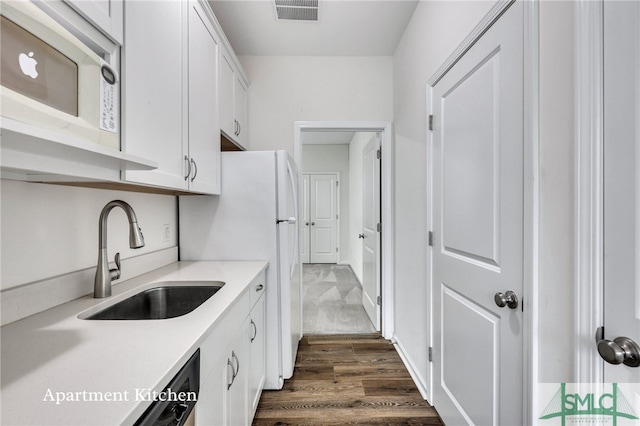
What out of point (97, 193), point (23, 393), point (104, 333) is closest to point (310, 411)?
point (104, 333)

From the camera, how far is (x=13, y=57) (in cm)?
61

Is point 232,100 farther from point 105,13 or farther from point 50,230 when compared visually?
point 50,230

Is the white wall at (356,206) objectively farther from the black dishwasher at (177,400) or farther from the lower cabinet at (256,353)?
the black dishwasher at (177,400)

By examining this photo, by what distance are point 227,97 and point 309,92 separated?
886 millimetres

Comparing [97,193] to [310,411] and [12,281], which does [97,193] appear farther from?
[310,411]

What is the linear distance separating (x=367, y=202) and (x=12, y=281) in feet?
9.20

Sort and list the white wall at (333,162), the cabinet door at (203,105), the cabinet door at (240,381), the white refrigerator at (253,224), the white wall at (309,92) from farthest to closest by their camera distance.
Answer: the white wall at (333,162)
the white wall at (309,92)
the white refrigerator at (253,224)
the cabinet door at (203,105)
the cabinet door at (240,381)

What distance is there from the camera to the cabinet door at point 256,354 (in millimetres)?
1514

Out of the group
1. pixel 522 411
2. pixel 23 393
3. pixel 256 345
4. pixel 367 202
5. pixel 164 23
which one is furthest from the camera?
pixel 367 202

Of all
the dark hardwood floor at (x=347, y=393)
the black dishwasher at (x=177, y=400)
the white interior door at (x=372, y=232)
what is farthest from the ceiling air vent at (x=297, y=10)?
the dark hardwood floor at (x=347, y=393)

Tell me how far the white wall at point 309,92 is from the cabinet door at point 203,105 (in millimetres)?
820

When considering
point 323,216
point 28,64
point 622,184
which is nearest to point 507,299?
point 622,184

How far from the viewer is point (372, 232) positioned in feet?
9.63

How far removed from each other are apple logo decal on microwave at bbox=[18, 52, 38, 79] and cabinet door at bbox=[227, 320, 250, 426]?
3.53 ft
